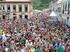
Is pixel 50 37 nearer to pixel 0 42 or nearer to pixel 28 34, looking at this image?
pixel 28 34

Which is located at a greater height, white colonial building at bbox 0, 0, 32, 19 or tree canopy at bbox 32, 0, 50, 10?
white colonial building at bbox 0, 0, 32, 19

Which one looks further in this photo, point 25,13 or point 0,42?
point 25,13

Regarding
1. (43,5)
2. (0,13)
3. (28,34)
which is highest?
(28,34)

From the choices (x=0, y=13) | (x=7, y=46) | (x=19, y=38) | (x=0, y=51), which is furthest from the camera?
(x=0, y=13)

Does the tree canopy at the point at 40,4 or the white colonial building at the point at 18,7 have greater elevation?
the white colonial building at the point at 18,7

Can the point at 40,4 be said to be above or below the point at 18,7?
below

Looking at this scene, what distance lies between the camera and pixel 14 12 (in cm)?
7506

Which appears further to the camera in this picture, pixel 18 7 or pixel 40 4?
pixel 40 4

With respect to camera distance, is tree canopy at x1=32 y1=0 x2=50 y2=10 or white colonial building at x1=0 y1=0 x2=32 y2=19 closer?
white colonial building at x1=0 y1=0 x2=32 y2=19

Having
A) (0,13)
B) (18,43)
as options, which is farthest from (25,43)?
(0,13)

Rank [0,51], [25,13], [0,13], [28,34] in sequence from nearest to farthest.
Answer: [0,51] < [28,34] < [0,13] < [25,13]

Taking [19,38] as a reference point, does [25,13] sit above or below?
below

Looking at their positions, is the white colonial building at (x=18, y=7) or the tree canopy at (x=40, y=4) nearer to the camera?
the white colonial building at (x=18, y=7)

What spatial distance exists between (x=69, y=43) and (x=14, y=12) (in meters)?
53.1
